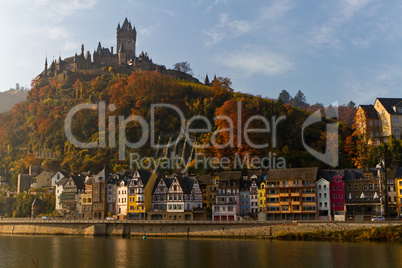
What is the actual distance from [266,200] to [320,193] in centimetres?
872

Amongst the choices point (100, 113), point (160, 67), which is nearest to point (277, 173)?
point (100, 113)

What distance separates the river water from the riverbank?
376cm

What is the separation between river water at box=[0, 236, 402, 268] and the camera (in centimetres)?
4319

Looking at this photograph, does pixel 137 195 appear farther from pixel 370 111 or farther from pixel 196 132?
pixel 370 111

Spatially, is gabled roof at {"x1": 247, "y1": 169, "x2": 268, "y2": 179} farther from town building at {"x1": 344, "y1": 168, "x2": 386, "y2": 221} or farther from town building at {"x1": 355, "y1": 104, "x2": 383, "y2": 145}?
town building at {"x1": 355, "y1": 104, "x2": 383, "y2": 145}

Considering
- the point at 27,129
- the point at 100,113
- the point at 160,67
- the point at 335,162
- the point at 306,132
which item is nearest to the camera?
the point at 335,162

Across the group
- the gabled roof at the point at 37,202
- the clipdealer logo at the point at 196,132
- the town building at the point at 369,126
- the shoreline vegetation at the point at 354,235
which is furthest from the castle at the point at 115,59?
the shoreline vegetation at the point at 354,235

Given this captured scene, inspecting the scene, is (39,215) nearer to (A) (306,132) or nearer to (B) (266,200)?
(B) (266,200)

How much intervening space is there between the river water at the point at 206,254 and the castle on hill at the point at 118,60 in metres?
98.4

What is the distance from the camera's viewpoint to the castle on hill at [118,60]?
511ft

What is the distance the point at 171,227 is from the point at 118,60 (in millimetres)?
109093

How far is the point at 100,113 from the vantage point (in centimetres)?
12650

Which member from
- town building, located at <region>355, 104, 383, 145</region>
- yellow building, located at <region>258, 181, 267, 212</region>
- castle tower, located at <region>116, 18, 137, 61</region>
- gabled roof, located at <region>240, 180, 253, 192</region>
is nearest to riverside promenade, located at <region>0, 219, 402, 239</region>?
yellow building, located at <region>258, 181, 267, 212</region>

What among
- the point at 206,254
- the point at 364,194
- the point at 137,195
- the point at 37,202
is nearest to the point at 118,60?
the point at 37,202
